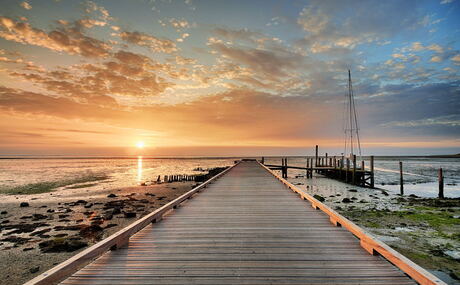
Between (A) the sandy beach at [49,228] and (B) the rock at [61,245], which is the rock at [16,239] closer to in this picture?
(A) the sandy beach at [49,228]

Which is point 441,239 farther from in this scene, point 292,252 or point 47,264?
point 47,264

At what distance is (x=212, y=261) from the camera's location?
3598 millimetres

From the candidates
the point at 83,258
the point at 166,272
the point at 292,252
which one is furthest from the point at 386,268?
the point at 83,258

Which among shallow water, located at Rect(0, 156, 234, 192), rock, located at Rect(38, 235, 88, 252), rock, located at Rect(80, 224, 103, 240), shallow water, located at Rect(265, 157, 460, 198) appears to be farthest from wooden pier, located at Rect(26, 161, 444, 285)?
shallow water, located at Rect(0, 156, 234, 192)

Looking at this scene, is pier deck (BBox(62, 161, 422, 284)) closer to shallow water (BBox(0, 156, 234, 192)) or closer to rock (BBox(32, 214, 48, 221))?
rock (BBox(32, 214, 48, 221))

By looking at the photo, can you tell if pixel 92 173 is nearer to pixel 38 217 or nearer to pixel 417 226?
pixel 38 217

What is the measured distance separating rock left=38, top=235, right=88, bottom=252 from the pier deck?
5340 millimetres

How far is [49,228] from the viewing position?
11.2 metres

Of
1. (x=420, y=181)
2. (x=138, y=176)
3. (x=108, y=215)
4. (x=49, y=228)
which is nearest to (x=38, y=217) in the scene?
(x=49, y=228)

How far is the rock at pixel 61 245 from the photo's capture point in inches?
339

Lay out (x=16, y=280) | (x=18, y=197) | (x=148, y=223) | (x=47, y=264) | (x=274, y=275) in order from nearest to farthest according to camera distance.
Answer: (x=274, y=275) → (x=148, y=223) → (x=16, y=280) → (x=47, y=264) → (x=18, y=197)

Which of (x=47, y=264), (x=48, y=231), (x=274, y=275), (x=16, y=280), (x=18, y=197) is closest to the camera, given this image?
(x=274, y=275)

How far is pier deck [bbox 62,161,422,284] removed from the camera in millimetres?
3121

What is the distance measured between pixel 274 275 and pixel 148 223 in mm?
3300
